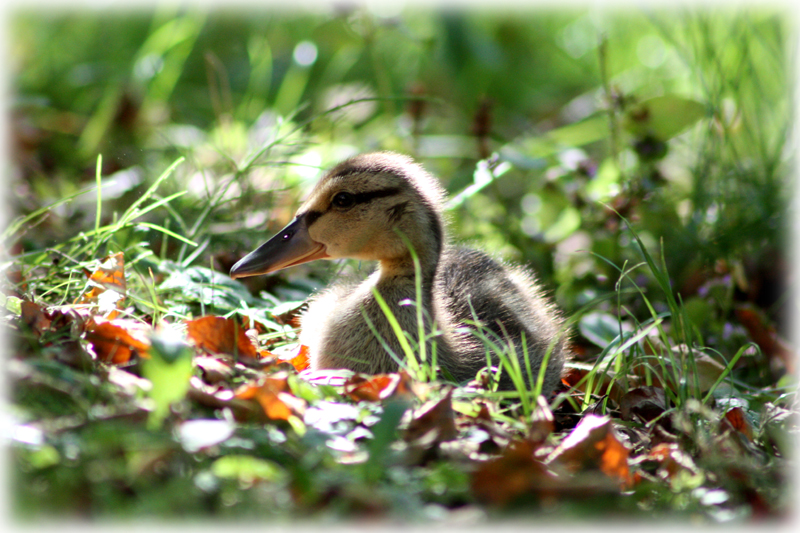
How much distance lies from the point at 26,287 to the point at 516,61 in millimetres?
5403

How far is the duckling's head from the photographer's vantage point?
2.50 m

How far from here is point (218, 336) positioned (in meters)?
2.04

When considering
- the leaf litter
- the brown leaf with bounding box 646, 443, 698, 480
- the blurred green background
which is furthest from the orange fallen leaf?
the brown leaf with bounding box 646, 443, 698, 480

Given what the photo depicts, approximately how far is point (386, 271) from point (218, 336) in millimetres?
750

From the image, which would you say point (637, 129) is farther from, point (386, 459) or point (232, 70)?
point (232, 70)

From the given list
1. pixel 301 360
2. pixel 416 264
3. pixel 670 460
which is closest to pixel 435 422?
pixel 416 264

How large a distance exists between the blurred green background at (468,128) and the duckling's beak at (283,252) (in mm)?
315

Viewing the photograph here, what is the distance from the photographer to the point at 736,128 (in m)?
3.85

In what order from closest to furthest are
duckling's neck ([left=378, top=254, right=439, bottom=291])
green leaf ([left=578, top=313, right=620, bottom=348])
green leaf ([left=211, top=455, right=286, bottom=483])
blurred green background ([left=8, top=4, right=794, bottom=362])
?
1. green leaf ([left=211, top=455, right=286, bottom=483])
2. duckling's neck ([left=378, top=254, right=439, bottom=291])
3. green leaf ([left=578, top=313, right=620, bottom=348])
4. blurred green background ([left=8, top=4, right=794, bottom=362])

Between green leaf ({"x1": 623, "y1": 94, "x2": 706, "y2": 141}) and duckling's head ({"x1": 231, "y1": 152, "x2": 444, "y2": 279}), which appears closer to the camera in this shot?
duckling's head ({"x1": 231, "y1": 152, "x2": 444, "y2": 279})

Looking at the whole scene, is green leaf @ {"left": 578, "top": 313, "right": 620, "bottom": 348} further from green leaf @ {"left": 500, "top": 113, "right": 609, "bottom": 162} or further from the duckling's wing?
green leaf @ {"left": 500, "top": 113, "right": 609, "bottom": 162}

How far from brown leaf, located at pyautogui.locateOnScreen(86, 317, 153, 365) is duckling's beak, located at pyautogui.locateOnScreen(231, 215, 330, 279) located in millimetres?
562

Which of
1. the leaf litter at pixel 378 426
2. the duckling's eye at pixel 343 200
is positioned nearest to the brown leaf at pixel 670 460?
the leaf litter at pixel 378 426

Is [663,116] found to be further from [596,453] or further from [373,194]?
[596,453]
